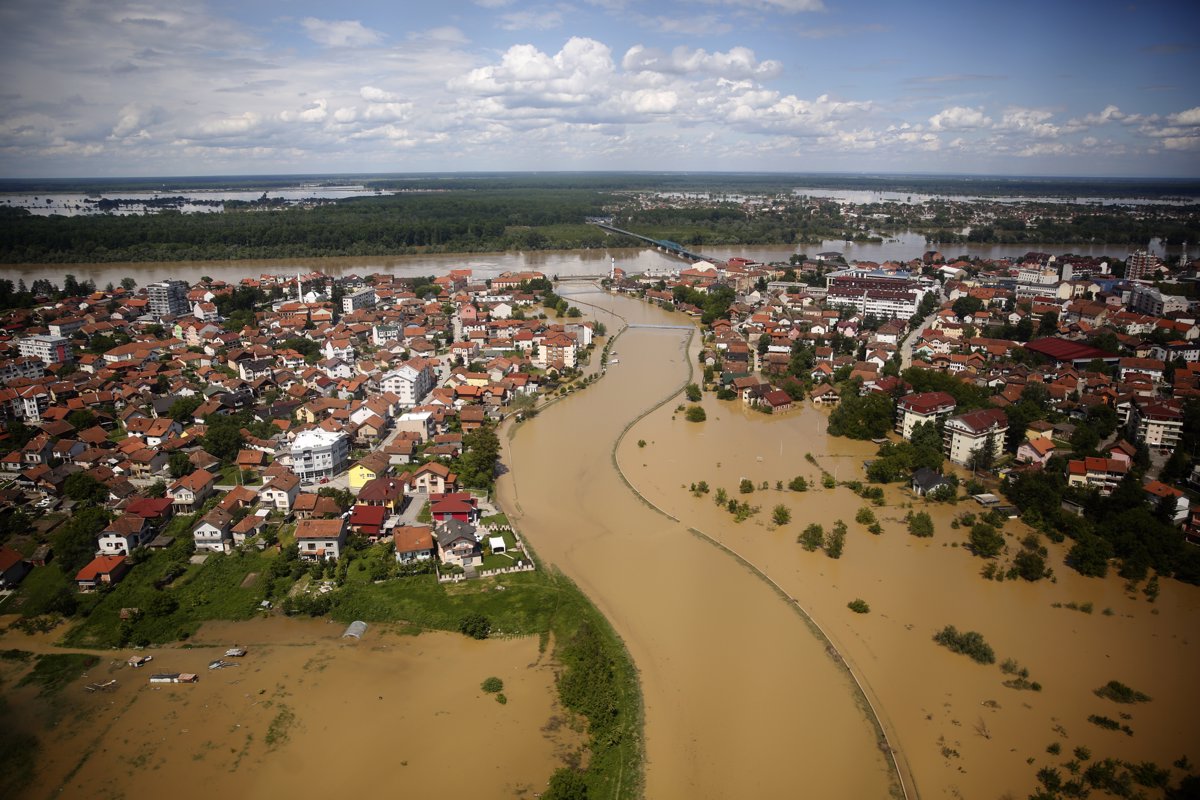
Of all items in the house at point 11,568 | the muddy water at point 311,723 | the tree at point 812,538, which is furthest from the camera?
the tree at point 812,538

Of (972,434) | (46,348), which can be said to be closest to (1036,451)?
(972,434)

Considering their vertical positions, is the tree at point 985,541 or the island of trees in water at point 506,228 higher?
the island of trees in water at point 506,228

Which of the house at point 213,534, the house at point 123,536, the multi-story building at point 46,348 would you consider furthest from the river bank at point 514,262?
the house at point 213,534

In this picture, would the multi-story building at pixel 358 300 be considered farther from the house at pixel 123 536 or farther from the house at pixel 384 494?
the house at pixel 123 536

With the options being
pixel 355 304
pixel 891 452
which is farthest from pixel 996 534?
pixel 355 304

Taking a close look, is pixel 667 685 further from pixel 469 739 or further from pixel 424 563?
pixel 424 563

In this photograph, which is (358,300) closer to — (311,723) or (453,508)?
(453,508)

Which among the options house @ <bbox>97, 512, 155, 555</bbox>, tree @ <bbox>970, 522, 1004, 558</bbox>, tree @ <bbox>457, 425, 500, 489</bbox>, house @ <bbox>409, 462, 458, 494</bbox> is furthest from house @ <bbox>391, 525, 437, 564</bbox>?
tree @ <bbox>970, 522, 1004, 558</bbox>
